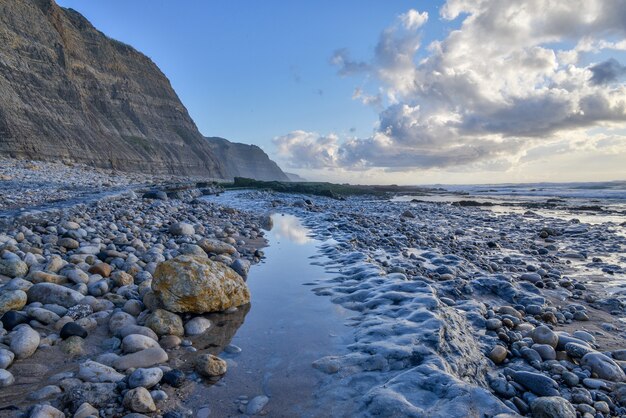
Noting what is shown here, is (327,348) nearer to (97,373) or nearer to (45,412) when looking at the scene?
(97,373)

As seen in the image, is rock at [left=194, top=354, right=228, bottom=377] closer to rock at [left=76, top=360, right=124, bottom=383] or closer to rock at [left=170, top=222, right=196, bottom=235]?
rock at [left=76, top=360, right=124, bottom=383]

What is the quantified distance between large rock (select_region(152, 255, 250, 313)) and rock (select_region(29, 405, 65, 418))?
1630mm

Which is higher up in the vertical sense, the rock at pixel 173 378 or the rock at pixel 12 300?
the rock at pixel 12 300

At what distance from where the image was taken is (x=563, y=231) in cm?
1273

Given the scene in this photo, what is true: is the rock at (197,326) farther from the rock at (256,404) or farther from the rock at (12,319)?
the rock at (12,319)

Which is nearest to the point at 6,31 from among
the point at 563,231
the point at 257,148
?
the point at 563,231

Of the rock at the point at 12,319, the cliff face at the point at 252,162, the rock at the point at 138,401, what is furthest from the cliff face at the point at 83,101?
the cliff face at the point at 252,162

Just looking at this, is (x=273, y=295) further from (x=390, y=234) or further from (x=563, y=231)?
(x=563, y=231)

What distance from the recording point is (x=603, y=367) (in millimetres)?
3072

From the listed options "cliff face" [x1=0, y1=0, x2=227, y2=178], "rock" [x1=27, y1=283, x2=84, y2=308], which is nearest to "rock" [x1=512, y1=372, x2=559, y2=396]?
"rock" [x1=27, y1=283, x2=84, y2=308]

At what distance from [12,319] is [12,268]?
1.51 meters

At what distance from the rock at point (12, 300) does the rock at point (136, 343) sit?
125 centimetres

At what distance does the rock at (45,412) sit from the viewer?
2.11 meters

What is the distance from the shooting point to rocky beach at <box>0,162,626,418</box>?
2492 mm
